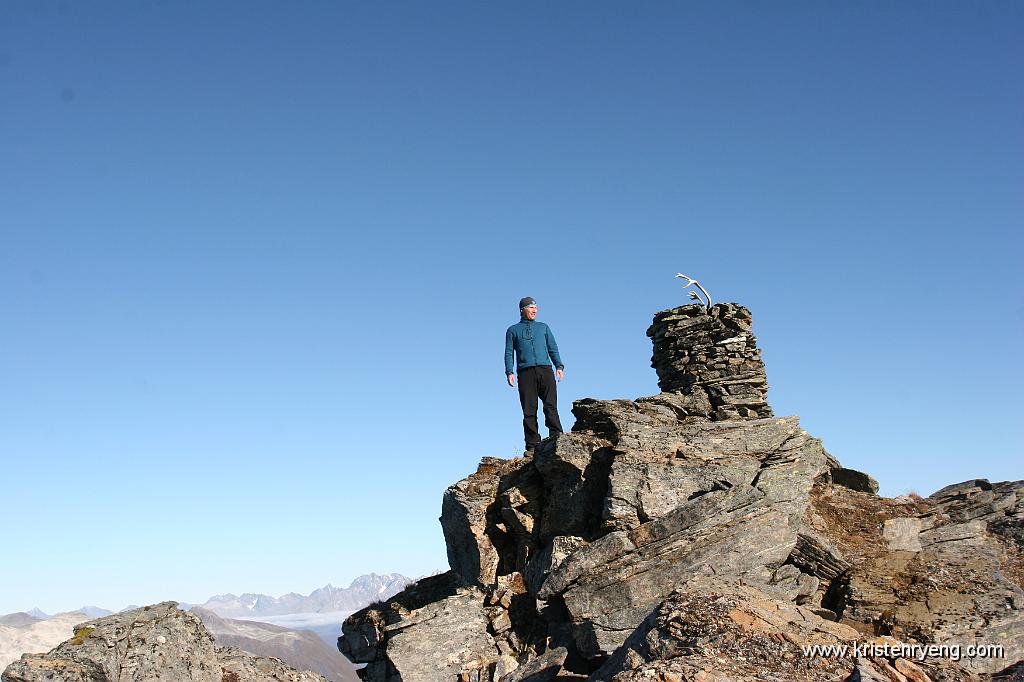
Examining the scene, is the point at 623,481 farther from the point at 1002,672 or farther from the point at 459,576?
the point at 1002,672

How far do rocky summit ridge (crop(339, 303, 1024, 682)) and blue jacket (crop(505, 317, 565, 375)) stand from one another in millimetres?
1631

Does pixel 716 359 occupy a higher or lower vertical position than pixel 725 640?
higher

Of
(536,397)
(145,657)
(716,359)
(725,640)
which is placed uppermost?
(716,359)

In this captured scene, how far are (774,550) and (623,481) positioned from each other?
3.87m

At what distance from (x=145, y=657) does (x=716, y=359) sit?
16.5 metres

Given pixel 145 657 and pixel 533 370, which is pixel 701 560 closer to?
pixel 533 370

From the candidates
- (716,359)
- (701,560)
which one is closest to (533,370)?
(716,359)

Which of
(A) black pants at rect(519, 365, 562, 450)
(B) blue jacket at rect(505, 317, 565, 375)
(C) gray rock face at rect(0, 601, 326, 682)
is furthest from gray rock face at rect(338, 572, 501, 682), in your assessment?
(B) blue jacket at rect(505, 317, 565, 375)

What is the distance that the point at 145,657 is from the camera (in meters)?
16.9

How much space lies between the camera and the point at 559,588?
1845 cm

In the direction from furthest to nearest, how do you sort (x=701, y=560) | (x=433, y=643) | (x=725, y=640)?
(x=433, y=643), (x=701, y=560), (x=725, y=640)

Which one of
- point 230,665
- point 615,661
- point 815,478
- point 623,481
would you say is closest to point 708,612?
point 615,661

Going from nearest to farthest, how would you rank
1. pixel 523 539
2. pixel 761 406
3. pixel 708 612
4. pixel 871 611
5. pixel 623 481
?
pixel 708 612 → pixel 871 611 → pixel 623 481 → pixel 523 539 → pixel 761 406

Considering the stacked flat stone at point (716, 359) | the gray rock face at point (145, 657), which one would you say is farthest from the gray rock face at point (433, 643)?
the stacked flat stone at point (716, 359)
